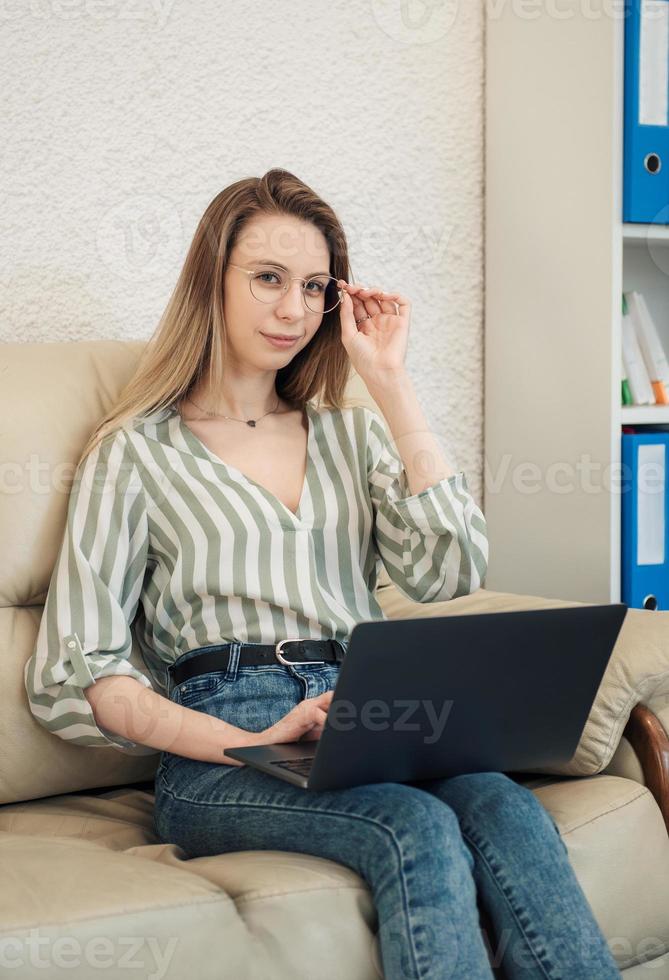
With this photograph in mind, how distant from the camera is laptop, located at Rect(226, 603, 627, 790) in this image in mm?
1043

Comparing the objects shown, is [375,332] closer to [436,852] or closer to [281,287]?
[281,287]

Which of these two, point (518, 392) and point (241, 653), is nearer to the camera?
point (241, 653)

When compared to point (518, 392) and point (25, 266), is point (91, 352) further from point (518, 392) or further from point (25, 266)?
point (518, 392)

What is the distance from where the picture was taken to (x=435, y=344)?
6.89 feet

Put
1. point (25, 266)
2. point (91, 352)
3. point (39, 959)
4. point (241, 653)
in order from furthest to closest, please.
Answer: point (25, 266) → point (91, 352) → point (241, 653) → point (39, 959)

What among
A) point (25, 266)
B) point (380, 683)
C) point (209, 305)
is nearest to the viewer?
point (380, 683)

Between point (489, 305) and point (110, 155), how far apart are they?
28.5 inches

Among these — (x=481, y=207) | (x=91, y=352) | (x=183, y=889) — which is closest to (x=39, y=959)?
(x=183, y=889)

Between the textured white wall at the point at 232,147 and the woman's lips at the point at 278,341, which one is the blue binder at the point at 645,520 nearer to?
the textured white wall at the point at 232,147

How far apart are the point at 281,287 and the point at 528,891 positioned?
76 centimetres

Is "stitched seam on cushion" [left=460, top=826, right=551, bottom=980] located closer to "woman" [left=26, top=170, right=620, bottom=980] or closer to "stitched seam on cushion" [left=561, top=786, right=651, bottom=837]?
"woman" [left=26, top=170, right=620, bottom=980]

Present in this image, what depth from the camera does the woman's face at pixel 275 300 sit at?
56.8 inches

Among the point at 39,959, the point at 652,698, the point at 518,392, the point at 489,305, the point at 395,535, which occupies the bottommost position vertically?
the point at 39,959

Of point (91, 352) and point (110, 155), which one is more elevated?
point (110, 155)
